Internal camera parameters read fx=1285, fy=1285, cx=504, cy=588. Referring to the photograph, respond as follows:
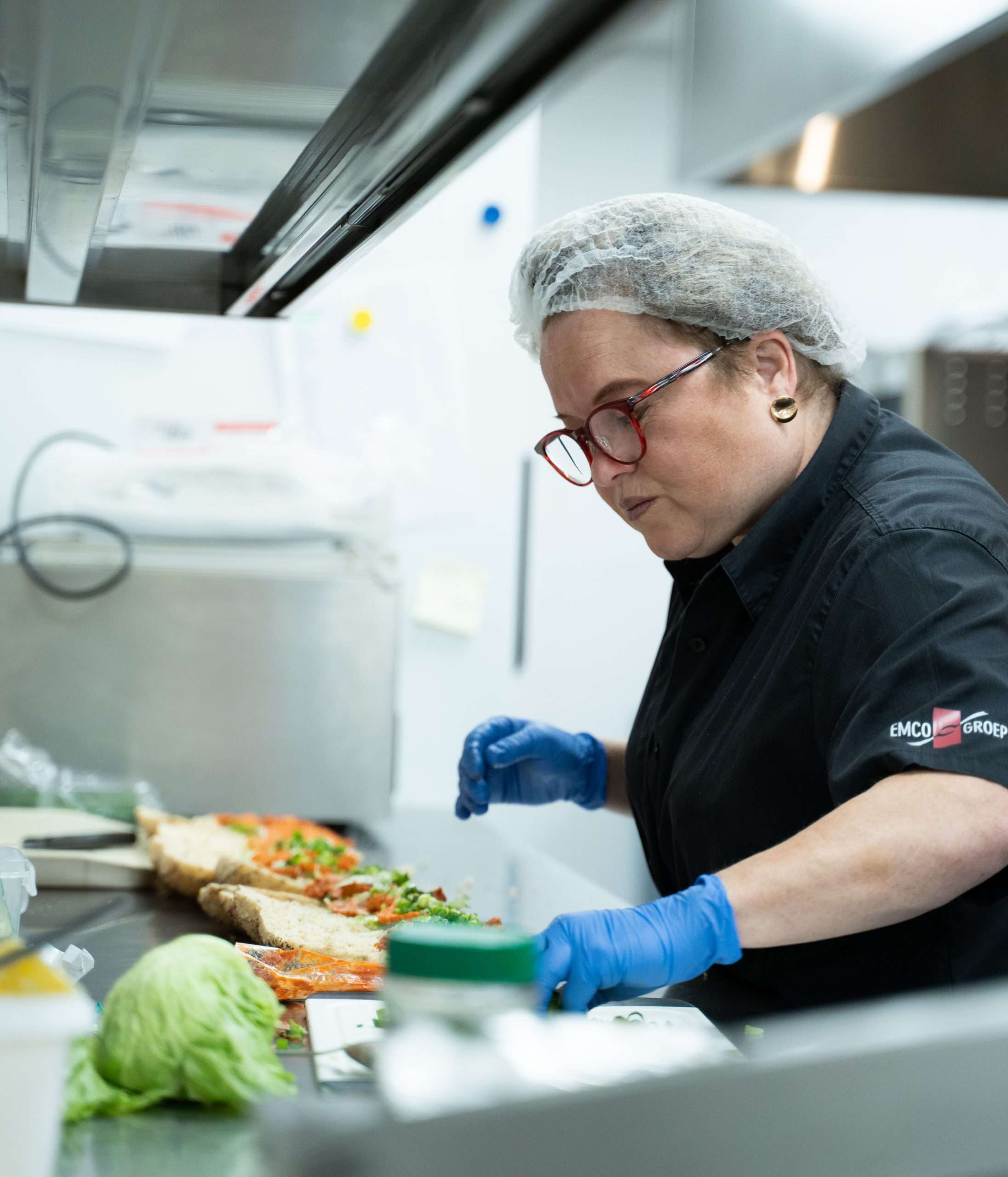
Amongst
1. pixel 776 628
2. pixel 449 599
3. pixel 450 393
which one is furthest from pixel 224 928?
pixel 450 393

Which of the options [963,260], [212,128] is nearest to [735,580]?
[212,128]

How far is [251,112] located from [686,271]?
0.53m

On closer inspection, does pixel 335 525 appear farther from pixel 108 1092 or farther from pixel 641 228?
pixel 108 1092

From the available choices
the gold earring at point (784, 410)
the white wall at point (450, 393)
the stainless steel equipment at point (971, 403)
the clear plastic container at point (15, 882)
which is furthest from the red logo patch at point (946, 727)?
the stainless steel equipment at point (971, 403)

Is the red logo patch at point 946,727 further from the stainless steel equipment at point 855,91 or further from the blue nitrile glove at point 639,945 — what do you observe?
the stainless steel equipment at point 855,91

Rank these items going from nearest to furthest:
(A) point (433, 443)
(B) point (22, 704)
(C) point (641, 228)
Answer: (C) point (641, 228) < (B) point (22, 704) < (A) point (433, 443)

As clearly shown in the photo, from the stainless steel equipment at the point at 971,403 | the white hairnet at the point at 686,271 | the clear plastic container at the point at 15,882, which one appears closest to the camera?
the clear plastic container at the point at 15,882

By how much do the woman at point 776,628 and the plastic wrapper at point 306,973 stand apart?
0.20 m

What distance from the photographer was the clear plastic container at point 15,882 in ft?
3.84

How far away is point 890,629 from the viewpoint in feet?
3.63

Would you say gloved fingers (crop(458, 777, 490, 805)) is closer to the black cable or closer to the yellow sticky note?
the black cable

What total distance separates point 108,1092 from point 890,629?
712mm

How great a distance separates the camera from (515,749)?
5.65ft

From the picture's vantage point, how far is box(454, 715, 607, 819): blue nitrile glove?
5.69 feet
